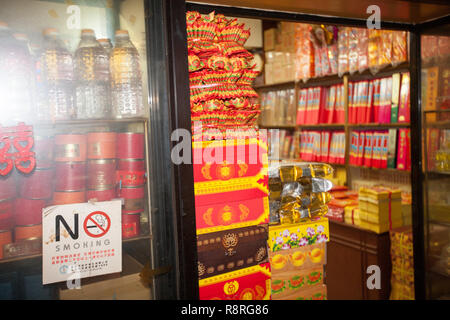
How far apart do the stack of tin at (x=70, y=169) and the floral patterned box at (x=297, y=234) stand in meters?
0.83

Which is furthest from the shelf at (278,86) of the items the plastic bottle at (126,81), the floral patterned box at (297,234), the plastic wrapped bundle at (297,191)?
the plastic bottle at (126,81)

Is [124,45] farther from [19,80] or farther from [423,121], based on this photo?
[423,121]

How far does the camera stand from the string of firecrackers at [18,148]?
1248 mm

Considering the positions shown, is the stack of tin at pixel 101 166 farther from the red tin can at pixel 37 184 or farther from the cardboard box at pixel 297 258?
the cardboard box at pixel 297 258

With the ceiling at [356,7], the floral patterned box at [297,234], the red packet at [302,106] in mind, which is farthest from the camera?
the red packet at [302,106]

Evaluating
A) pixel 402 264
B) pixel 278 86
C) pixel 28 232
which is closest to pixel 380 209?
pixel 402 264

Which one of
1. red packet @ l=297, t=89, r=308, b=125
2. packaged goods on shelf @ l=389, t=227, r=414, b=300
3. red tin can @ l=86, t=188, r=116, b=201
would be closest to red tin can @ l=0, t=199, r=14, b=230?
red tin can @ l=86, t=188, r=116, b=201

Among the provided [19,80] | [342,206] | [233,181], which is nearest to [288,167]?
[233,181]

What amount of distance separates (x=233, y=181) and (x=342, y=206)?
1859 millimetres

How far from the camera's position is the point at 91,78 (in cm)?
141

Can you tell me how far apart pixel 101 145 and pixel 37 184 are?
25cm

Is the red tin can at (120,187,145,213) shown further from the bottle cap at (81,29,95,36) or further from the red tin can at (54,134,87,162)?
the bottle cap at (81,29,95,36)

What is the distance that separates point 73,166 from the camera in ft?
Result: 4.49

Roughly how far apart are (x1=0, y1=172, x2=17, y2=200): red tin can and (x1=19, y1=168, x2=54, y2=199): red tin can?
21 millimetres
